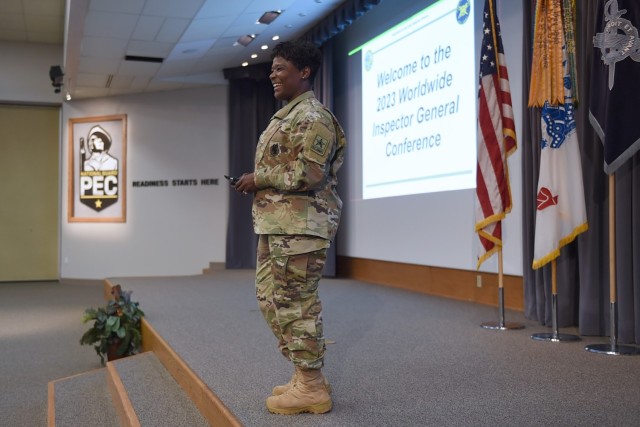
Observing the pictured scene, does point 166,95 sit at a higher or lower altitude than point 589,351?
higher

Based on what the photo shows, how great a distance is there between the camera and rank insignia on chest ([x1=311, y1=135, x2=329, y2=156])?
2.01 metres

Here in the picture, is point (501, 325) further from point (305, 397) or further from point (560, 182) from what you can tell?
point (305, 397)

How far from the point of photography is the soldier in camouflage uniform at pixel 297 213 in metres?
2.03

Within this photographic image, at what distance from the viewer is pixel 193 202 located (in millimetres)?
9570

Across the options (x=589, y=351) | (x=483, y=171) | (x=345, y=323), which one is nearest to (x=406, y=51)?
(x=483, y=171)

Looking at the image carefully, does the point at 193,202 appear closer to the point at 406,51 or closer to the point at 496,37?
the point at 406,51

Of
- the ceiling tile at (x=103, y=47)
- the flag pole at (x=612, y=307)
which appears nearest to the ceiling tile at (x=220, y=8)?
the ceiling tile at (x=103, y=47)

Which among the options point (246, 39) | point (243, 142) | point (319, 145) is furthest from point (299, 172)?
point (243, 142)

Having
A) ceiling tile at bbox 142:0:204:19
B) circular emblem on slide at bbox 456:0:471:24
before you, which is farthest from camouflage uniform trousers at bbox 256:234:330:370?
ceiling tile at bbox 142:0:204:19

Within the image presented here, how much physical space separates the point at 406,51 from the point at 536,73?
8.76 ft

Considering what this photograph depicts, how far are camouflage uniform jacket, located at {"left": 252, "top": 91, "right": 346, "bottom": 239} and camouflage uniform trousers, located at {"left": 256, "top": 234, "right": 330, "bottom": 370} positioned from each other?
45 mm

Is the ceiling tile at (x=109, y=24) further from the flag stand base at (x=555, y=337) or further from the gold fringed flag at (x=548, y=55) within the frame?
the flag stand base at (x=555, y=337)

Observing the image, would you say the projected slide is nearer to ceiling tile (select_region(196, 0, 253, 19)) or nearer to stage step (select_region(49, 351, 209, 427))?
ceiling tile (select_region(196, 0, 253, 19))

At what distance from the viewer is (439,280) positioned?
18.9 feet
